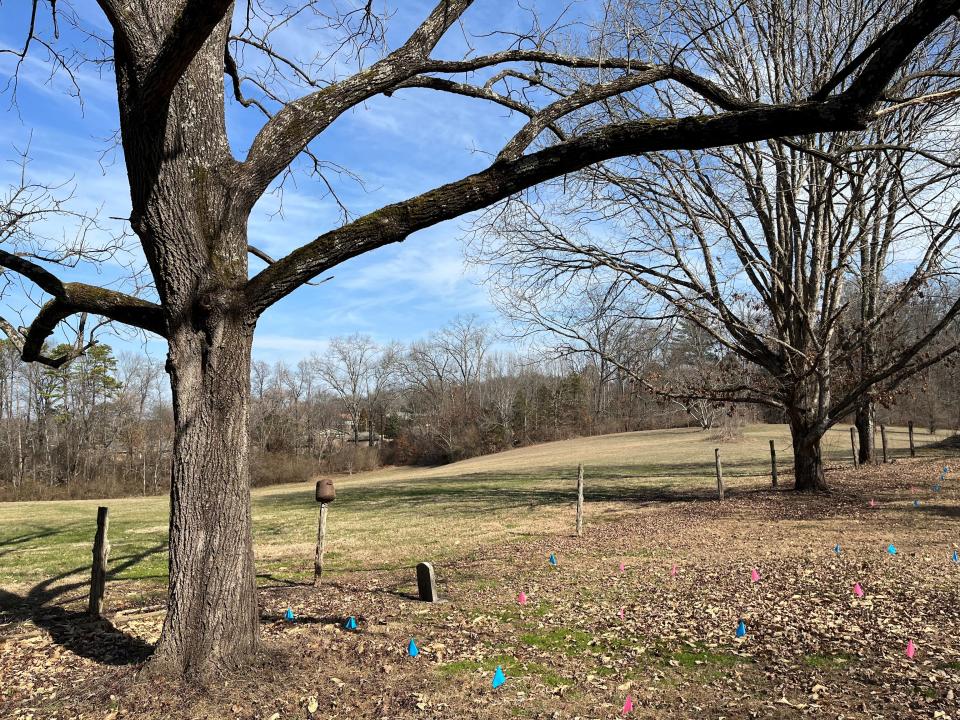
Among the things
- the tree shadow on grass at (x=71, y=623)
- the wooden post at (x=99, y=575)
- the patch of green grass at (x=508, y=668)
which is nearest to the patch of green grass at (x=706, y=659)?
the patch of green grass at (x=508, y=668)

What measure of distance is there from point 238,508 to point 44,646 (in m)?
2.90

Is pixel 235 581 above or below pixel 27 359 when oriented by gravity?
below

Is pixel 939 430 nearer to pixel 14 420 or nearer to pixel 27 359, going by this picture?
pixel 27 359

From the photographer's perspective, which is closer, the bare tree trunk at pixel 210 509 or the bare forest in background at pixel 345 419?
the bare tree trunk at pixel 210 509

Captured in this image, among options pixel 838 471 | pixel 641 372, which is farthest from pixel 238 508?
pixel 838 471

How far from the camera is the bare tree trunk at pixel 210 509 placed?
4477 millimetres

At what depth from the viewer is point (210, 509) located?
4508mm

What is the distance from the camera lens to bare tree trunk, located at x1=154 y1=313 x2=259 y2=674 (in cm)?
448

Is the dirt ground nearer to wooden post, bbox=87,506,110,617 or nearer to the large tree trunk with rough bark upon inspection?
wooden post, bbox=87,506,110,617

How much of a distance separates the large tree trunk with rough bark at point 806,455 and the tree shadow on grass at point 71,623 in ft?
42.5

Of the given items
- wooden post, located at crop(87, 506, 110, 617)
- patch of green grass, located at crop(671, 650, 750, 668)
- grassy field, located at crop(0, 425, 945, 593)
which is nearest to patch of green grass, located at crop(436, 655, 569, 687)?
patch of green grass, located at crop(671, 650, 750, 668)

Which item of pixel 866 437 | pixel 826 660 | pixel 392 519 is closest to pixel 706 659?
pixel 826 660

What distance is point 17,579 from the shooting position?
9.62 meters

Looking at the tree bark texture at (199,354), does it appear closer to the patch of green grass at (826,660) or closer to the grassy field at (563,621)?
the grassy field at (563,621)
